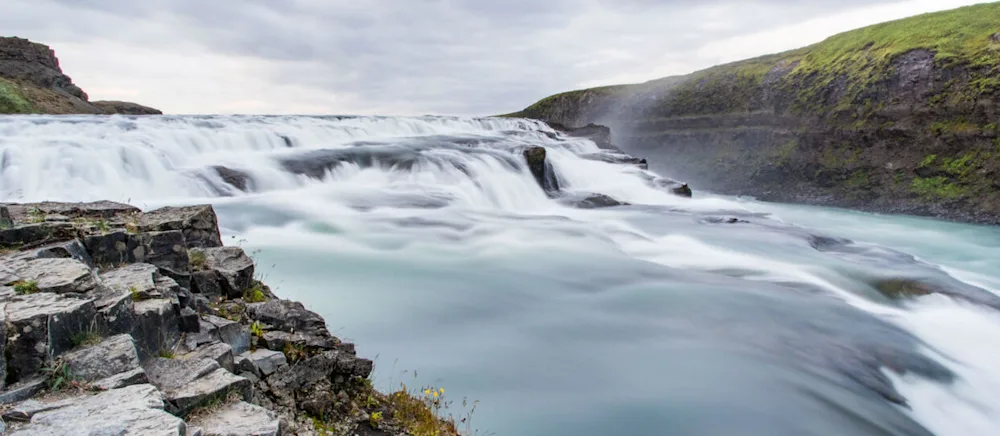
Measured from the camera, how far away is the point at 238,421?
2.92m

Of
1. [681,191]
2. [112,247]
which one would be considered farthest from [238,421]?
[681,191]

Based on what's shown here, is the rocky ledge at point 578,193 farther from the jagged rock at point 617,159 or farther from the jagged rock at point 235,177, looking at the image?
the jagged rock at point 235,177

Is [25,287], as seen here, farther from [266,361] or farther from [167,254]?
[167,254]

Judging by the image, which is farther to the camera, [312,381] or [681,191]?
[681,191]

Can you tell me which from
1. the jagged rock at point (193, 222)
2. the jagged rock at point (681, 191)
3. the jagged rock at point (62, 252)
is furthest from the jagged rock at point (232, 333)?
the jagged rock at point (681, 191)

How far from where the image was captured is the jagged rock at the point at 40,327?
8.95 feet

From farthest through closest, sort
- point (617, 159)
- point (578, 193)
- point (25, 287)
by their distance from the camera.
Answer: point (617, 159)
point (578, 193)
point (25, 287)

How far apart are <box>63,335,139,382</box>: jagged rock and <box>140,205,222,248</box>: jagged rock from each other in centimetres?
277

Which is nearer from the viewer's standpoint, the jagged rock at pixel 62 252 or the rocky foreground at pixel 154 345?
the rocky foreground at pixel 154 345

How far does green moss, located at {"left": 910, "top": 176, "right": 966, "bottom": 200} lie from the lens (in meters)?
21.0

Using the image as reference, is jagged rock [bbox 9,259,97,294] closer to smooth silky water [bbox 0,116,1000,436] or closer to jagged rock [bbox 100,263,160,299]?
jagged rock [bbox 100,263,160,299]

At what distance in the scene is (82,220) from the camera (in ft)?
16.5

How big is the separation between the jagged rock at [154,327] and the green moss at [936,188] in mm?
26211

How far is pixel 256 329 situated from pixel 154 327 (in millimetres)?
1029
